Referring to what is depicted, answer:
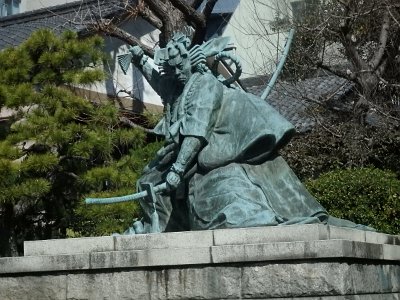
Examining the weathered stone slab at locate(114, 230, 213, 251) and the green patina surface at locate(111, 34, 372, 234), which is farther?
the green patina surface at locate(111, 34, 372, 234)

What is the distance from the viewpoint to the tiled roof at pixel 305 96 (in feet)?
52.7

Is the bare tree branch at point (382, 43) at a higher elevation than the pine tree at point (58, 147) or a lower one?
higher

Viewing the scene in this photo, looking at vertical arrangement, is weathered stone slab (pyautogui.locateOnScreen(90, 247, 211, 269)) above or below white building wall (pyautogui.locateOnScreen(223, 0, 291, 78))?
below

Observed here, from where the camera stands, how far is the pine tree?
38.5 ft

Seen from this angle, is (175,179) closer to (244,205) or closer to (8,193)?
(244,205)

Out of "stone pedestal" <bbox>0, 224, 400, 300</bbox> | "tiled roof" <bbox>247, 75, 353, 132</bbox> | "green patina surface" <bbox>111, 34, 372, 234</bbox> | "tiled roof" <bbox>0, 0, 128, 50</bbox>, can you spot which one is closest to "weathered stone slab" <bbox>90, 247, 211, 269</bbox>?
"stone pedestal" <bbox>0, 224, 400, 300</bbox>

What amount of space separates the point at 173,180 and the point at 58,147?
22.4 ft

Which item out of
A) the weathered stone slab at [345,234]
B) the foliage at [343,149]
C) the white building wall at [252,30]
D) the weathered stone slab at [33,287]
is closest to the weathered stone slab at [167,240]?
the weathered stone slab at [33,287]

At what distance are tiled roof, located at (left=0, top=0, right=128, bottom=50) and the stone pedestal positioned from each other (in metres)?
11.2

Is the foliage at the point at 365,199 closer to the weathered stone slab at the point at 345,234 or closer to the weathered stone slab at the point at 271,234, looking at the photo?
the weathered stone slab at the point at 345,234

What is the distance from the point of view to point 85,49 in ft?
42.0

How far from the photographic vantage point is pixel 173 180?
238 inches

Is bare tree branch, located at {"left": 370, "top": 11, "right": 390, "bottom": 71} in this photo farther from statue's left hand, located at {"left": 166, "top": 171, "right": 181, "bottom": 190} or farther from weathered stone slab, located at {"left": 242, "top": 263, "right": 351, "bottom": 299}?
weathered stone slab, located at {"left": 242, "top": 263, "right": 351, "bottom": 299}

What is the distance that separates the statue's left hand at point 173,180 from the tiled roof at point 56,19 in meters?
10.8
